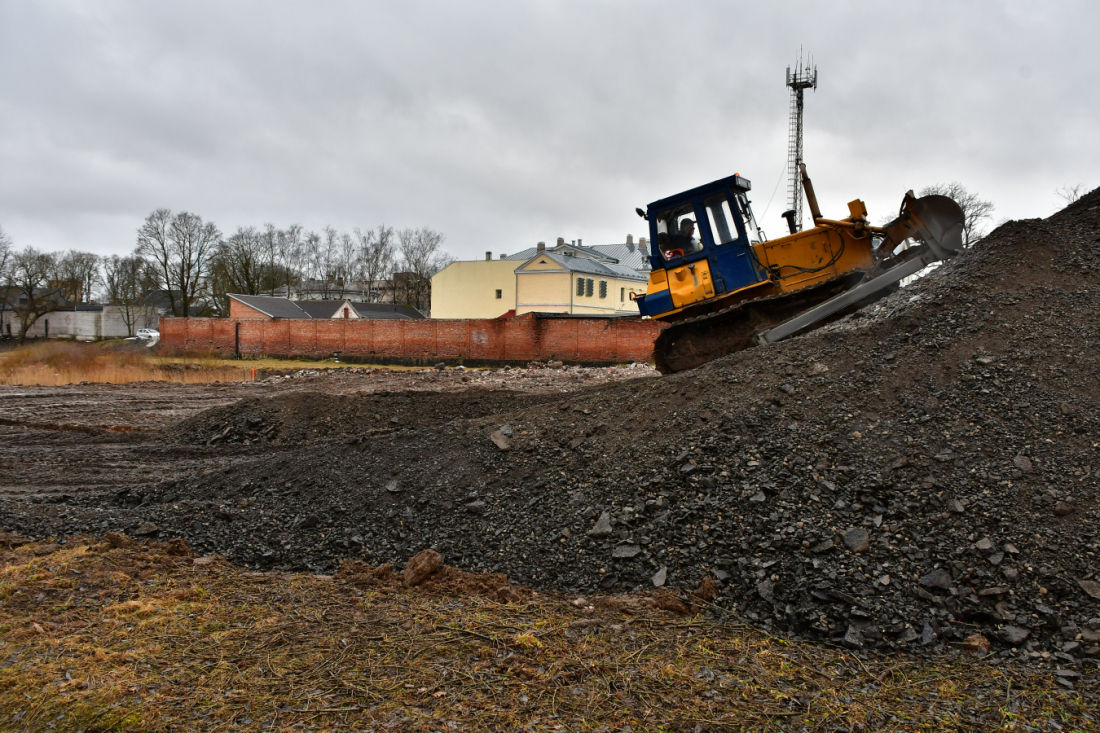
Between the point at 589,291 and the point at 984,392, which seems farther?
the point at 589,291

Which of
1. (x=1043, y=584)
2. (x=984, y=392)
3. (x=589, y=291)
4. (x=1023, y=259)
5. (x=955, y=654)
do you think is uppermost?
(x=589, y=291)

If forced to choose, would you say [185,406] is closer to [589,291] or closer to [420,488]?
[420,488]

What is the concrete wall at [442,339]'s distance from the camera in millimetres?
25656

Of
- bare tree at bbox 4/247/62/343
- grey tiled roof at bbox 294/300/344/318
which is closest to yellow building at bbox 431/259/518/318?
grey tiled roof at bbox 294/300/344/318

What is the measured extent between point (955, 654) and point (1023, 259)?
515 centimetres

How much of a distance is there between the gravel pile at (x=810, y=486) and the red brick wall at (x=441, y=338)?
1730 centimetres

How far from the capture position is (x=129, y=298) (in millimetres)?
64312

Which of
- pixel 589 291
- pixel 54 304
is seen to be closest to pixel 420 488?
pixel 589 291

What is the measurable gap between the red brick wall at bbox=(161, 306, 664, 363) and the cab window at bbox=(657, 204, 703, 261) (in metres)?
12.4

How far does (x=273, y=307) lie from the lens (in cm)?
4650

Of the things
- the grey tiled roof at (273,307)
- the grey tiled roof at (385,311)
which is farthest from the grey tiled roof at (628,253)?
the grey tiled roof at (273,307)

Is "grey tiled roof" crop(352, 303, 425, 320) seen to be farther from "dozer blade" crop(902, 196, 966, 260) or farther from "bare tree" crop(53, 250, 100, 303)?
"dozer blade" crop(902, 196, 966, 260)

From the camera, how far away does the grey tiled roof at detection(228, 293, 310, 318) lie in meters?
45.2

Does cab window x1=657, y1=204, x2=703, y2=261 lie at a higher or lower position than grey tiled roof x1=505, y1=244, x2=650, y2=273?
lower
